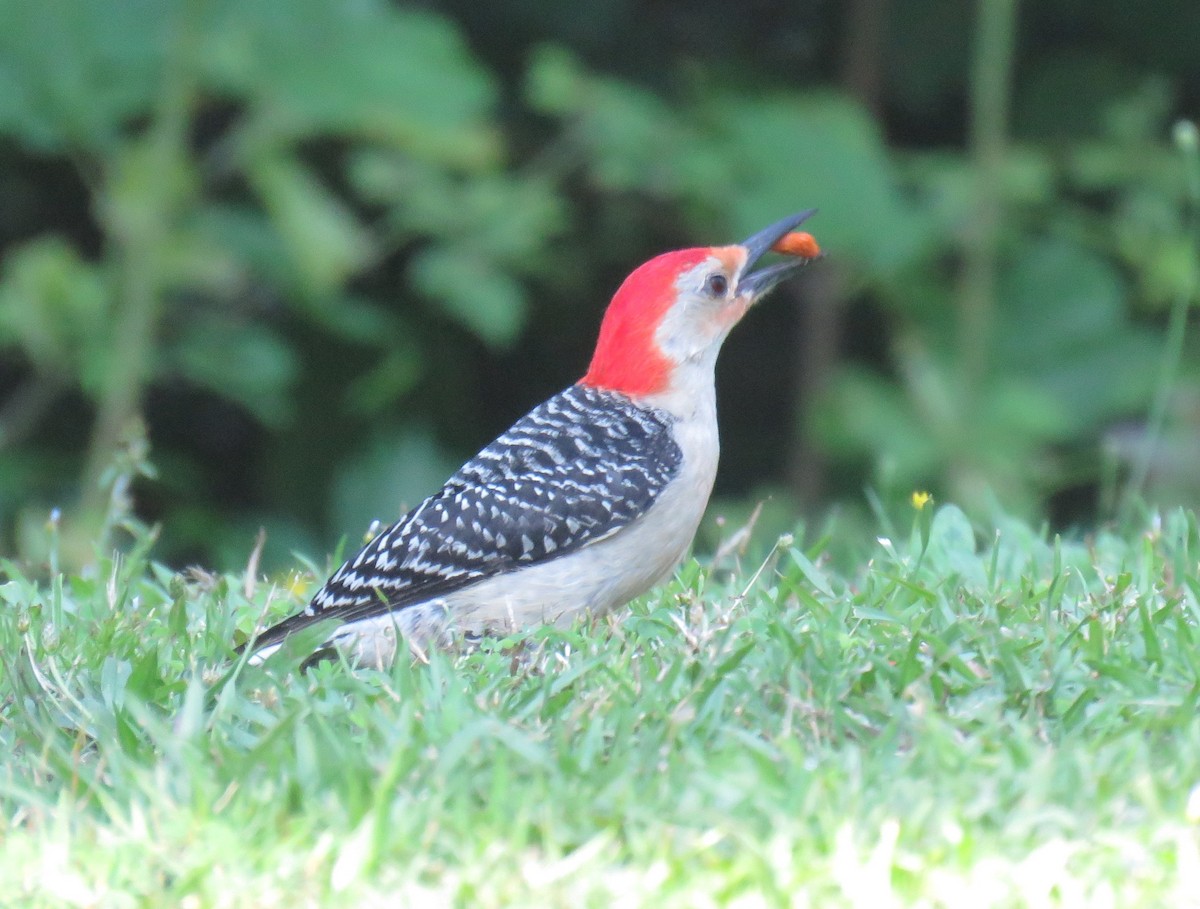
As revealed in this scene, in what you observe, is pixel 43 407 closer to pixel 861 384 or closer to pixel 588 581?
pixel 861 384

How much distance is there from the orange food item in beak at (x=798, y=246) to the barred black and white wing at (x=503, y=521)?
113cm

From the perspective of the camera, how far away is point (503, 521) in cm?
458

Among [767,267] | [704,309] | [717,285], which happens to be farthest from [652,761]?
[767,267]

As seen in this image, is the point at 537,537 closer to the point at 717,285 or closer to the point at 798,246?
the point at 717,285

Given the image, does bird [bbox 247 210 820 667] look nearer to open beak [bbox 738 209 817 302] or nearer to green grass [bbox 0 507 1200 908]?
green grass [bbox 0 507 1200 908]

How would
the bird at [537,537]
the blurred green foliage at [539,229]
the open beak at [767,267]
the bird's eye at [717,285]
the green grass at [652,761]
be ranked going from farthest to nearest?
1. the blurred green foliage at [539,229]
2. the open beak at [767,267]
3. the bird's eye at [717,285]
4. the bird at [537,537]
5. the green grass at [652,761]

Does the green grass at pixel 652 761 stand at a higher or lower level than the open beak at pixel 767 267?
lower

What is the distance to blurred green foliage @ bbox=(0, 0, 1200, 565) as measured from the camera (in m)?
7.71

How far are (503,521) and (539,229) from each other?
11.9ft

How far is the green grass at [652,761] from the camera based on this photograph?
9.31ft

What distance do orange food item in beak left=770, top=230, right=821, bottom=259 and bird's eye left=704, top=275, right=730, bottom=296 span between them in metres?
0.44

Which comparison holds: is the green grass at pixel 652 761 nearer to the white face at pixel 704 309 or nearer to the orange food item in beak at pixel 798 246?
the white face at pixel 704 309

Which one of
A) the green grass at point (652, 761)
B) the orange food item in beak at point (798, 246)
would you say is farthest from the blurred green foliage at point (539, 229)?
the green grass at point (652, 761)

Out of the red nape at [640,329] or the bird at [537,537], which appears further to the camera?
the red nape at [640,329]
